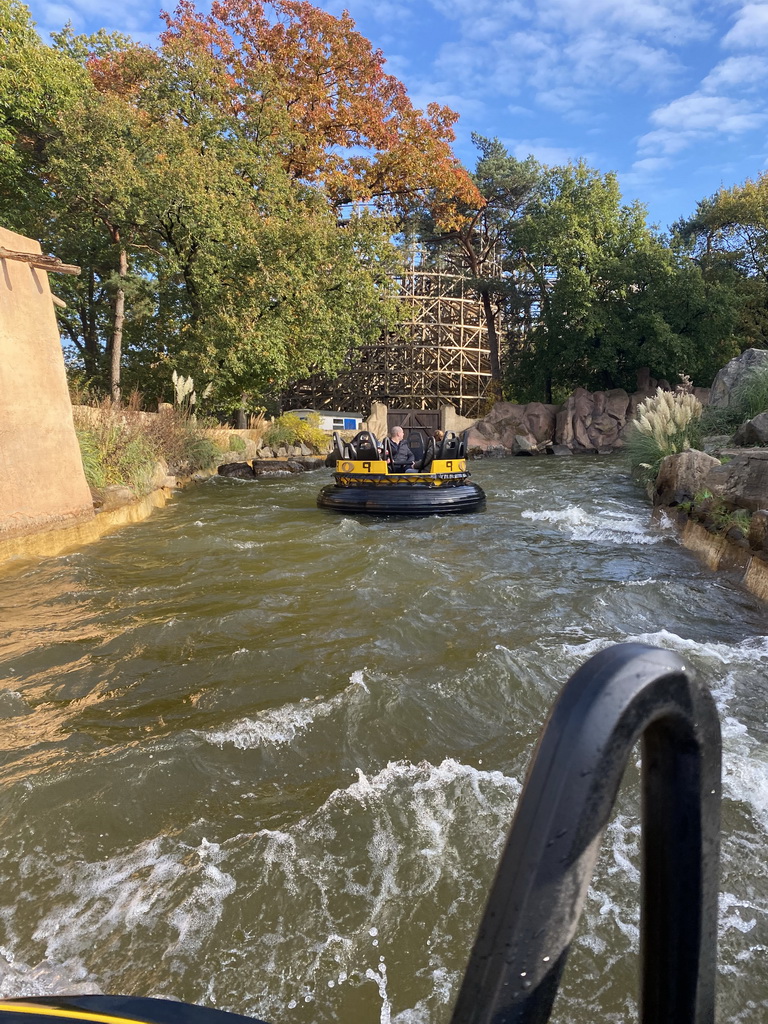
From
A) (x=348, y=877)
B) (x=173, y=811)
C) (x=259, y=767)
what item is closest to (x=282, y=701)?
(x=259, y=767)

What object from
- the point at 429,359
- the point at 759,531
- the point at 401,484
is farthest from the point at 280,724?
the point at 429,359

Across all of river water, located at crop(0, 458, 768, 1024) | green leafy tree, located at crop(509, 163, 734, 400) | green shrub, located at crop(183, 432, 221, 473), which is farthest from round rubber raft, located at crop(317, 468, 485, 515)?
green leafy tree, located at crop(509, 163, 734, 400)

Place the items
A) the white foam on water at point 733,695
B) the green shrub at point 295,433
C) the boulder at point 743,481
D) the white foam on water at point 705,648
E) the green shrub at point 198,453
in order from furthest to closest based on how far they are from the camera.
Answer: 1. the green shrub at point 295,433
2. the green shrub at point 198,453
3. the boulder at point 743,481
4. the white foam on water at point 705,648
5. the white foam on water at point 733,695

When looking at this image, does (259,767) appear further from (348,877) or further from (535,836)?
(535,836)

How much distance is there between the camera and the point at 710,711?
A: 688mm

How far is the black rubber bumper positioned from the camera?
9.28 meters

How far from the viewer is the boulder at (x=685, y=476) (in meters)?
8.12

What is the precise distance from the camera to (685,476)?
27.6 ft

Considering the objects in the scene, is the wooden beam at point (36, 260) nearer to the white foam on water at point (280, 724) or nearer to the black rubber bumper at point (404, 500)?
the black rubber bumper at point (404, 500)

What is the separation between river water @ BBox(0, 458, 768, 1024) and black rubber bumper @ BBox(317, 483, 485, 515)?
310 centimetres

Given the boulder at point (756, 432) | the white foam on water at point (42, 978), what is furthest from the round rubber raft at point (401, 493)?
the white foam on water at point (42, 978)

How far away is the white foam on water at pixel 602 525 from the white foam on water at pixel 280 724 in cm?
524

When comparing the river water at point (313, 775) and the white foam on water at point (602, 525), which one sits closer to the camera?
the river water at point (313, 775)

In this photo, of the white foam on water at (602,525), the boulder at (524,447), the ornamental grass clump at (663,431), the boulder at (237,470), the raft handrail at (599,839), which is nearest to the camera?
the raft handrail at (599,839)
